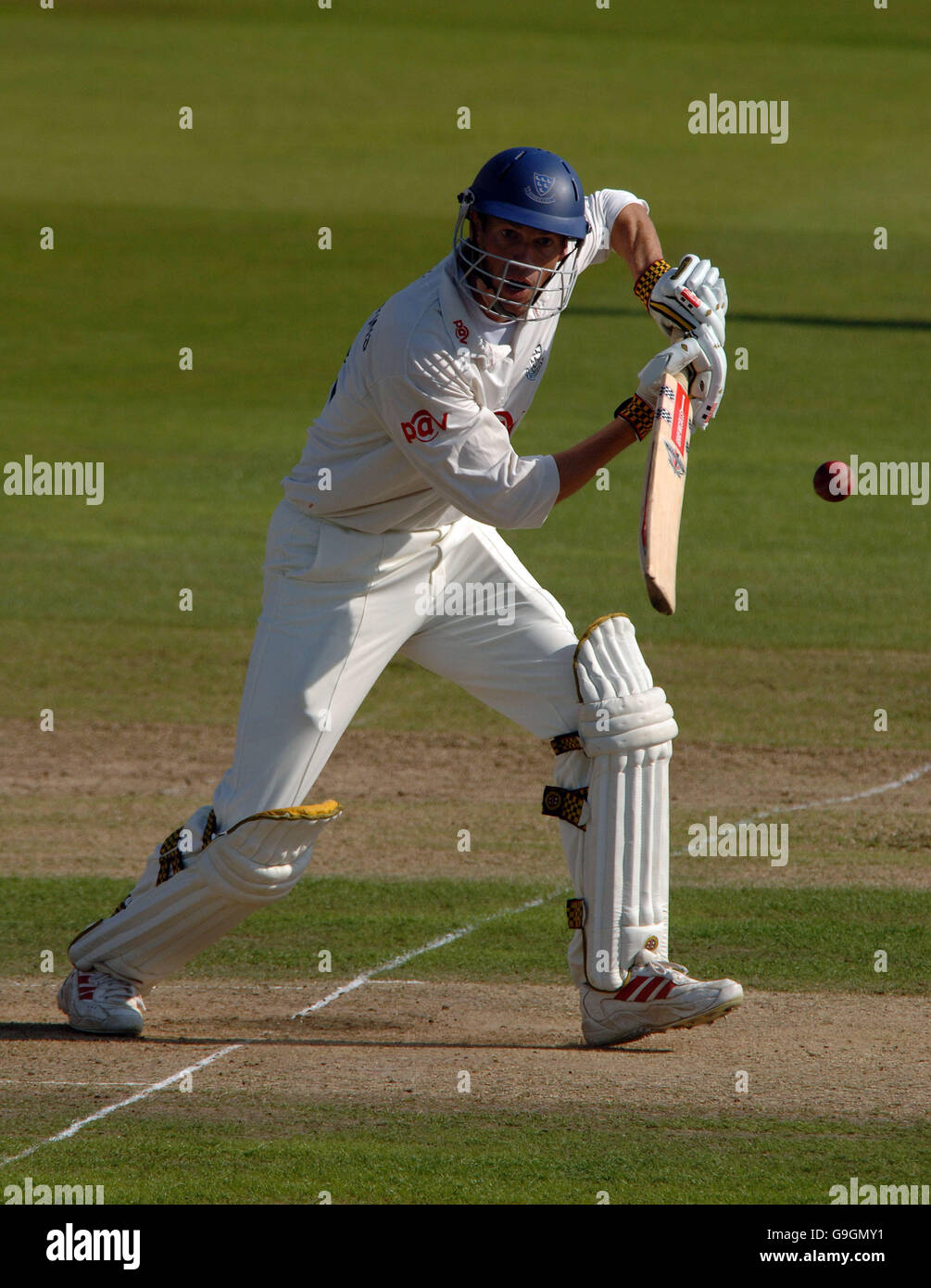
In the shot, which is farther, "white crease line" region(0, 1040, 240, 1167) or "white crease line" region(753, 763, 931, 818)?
"white crease line" region(753, 763, 931, 818)

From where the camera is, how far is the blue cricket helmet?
18.5 ft

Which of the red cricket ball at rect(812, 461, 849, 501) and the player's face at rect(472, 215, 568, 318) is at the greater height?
the player's face at rect(472, 215, 568, 318)

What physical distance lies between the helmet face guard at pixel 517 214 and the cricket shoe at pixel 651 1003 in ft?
6.31

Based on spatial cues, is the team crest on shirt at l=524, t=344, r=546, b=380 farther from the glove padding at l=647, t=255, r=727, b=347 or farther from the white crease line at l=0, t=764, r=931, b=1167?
the white crease line at l=0, t=764, r=931, b=1167

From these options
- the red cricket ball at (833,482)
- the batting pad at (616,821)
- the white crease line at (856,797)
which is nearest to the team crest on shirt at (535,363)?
the batting pad at (616,821)

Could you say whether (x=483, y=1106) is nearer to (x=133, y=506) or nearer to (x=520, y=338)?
(x=520, y=338)

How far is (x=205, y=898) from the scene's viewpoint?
5793 mm

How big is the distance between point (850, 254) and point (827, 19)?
718 inches

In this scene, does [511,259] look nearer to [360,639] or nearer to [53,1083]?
[360,639]

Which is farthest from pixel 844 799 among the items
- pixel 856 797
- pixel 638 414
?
pixel 638 414

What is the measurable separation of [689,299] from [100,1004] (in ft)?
8.94

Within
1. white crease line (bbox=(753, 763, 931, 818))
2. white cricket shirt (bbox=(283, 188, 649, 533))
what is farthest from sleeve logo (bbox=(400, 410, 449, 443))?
white crease line (bbox=(753, 763, 931, 818))

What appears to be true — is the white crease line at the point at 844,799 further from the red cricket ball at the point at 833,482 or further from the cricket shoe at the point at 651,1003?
the cricket shoe at the point at 651,1003

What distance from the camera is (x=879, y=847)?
27.0ft
